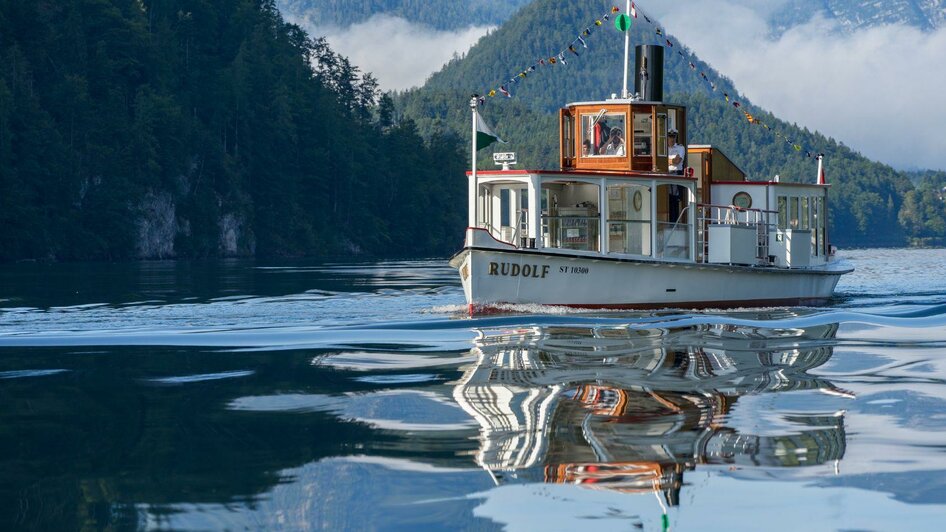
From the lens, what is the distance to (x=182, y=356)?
680 inches

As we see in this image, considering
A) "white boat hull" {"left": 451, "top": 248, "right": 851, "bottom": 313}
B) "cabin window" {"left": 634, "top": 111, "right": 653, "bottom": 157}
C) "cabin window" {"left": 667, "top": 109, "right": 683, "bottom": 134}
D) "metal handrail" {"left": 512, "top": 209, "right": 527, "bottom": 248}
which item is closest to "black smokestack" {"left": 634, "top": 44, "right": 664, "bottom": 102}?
"cabin window" {"left": 667, "top": 109, "right": 683, "bottom": 134}

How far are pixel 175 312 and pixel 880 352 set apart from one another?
1509 cm

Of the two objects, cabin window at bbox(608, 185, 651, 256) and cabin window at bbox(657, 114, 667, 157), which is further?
cabin window at bbox(657, 114, 667, 157)

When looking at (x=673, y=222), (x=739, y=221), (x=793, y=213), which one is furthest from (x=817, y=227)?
(x=673, y=222)

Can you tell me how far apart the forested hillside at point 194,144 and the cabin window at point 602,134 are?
60465 mm

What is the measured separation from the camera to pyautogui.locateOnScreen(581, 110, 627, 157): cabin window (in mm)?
29281

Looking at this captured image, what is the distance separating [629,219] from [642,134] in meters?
2.61

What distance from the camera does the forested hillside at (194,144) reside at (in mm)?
90812

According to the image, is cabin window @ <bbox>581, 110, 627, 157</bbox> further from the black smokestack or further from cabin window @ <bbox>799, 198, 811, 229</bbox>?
cabin window @ <bbox>799, 198, 811, 229</bbox>

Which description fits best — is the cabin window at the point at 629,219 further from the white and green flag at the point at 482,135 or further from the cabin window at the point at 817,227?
the cabin window at the point at 817,227

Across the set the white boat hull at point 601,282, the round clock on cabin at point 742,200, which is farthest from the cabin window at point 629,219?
the round clock on cabin at point 742,200

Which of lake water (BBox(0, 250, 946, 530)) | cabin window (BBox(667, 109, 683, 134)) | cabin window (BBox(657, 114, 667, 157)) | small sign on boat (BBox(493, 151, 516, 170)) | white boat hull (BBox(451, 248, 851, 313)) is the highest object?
cabin window (BBox(667, 109, 683, 134))

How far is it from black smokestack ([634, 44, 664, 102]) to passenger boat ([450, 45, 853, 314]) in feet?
0.11

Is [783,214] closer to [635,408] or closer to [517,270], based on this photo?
[517,270]
